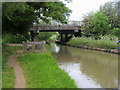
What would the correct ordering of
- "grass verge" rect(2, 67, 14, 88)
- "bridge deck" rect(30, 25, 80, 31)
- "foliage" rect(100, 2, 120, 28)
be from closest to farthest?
"grass verge" rect(2, 67, 14, 88) < "foliage" rect(100, 2, 120, 28) < "bridge deck" rect(30, 25, 80, 31)

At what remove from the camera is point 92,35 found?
→ 34.0 m

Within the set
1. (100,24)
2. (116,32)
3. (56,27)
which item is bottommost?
(116,32)

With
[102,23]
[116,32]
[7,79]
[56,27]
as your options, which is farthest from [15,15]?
[56,27]

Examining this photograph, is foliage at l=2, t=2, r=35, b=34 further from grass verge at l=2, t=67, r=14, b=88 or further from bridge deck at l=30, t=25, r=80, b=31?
bridge deck at l=30, t=25, r=80, b=31

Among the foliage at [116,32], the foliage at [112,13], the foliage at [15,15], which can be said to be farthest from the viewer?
the foliage at [112,13]

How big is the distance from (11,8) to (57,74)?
4214 mm

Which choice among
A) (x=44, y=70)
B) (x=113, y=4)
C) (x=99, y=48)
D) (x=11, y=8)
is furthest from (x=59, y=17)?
(x=113, y=4)

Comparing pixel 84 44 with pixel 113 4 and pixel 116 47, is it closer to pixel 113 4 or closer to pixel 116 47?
pixel 116 47

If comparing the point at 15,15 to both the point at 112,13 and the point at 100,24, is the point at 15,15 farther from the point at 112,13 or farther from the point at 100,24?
the point at 112,13

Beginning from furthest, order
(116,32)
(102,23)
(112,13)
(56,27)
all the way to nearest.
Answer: (56,27)
(112,13)
(102,23)
(116,32)

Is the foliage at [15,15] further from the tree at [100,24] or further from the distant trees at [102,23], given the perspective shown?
the distant trees at [102,23]

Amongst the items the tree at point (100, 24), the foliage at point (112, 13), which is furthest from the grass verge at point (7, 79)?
the foliage at point (112, 13)

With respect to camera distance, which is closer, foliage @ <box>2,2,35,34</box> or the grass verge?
the grass verge

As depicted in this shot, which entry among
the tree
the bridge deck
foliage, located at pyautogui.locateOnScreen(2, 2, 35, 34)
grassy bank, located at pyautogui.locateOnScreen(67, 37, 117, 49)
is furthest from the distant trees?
foliage, located at pyautogui.locateOnScreen(2, 2, 35, 34)
